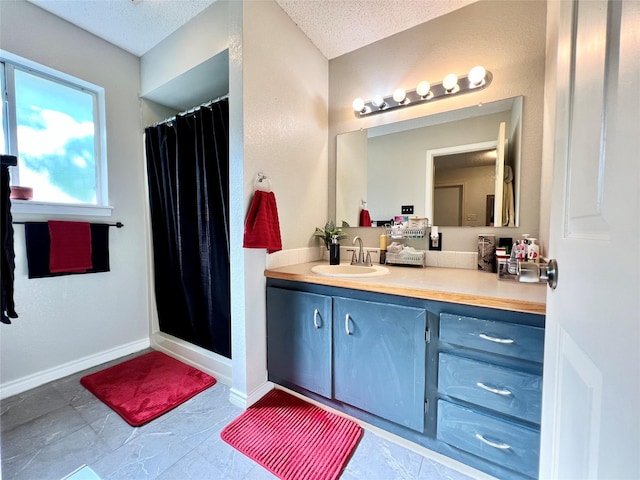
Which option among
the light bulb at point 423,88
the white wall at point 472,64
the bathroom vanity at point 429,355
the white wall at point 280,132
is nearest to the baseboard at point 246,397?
the white wall at point 280,132

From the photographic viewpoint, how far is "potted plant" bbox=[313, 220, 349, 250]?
6.57ft

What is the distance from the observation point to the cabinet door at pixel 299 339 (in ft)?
4.69

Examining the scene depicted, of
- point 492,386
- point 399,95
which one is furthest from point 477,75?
point 492,386

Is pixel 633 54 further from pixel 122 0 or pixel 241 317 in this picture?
pixel 122 0

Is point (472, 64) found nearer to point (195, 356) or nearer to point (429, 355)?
point (429, 355)

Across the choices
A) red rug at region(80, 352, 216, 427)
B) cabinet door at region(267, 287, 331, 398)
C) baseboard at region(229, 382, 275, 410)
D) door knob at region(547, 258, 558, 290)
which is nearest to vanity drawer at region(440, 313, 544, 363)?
door knob at region(547, 258, 558, 290)

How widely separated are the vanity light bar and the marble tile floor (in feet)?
6.95

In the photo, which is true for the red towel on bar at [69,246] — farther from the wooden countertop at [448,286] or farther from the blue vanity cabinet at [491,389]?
the blue vanity cabinet at [491,389]

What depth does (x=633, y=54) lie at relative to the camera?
1.07 ft

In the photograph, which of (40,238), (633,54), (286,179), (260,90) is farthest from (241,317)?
(633,54)

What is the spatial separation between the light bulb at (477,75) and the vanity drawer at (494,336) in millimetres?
1440

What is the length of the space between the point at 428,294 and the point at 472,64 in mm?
1532

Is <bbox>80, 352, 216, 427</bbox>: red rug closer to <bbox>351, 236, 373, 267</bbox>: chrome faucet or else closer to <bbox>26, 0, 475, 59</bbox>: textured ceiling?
<bbox>351, 236, 373, 267</bbox>: chrome faucet

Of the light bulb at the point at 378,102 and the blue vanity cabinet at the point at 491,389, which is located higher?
the light bulb at the point at 378,102
